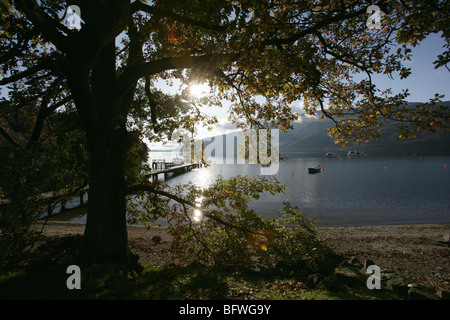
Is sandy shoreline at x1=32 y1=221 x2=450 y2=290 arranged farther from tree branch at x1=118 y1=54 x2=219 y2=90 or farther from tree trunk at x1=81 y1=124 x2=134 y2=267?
tree branch at x1=118 y1=54 x2=219 y2=90

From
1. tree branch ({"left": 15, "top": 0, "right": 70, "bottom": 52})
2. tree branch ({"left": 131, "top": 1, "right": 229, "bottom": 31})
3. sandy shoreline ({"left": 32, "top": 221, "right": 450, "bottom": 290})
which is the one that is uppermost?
tree branch ({"left": 131, "top": 1, "right": 229, "bottom": 31})

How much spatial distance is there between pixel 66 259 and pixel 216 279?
683 centimetres

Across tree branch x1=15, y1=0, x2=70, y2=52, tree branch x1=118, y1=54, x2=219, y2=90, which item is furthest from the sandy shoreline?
tree branch x1=15, y1=0, x2=70, y2=52

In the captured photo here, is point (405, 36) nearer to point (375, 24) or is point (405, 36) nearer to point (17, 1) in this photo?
point (375, 24)

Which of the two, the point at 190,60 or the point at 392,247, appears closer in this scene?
the point at 190,60

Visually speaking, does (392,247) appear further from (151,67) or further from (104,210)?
(151,67)

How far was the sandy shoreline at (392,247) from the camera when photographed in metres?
11.2

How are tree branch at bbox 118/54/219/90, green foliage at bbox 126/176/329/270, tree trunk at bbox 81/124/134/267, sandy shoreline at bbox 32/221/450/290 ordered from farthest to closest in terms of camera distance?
sandy shoreline at bbox 32/221/450/290, green foliage at bbox 126/176/329/270, tree branch at bbox 118/54/219/90, tree trunk at bbox 81/124/134/267

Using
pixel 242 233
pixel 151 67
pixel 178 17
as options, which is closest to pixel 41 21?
pixel 151 67

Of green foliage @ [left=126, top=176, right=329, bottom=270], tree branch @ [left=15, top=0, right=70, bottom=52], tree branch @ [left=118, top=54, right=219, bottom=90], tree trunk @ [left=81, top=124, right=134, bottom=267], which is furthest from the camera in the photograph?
green foliage @ [left=126, top=176, right=329, bottom=270]

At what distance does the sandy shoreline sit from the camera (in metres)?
11.2

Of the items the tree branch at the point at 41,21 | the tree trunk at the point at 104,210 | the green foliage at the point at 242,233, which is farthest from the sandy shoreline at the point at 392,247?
the tree branch at the point at 41,21

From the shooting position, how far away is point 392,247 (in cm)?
1496

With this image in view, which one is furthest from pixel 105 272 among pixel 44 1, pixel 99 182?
pixel 44 1
